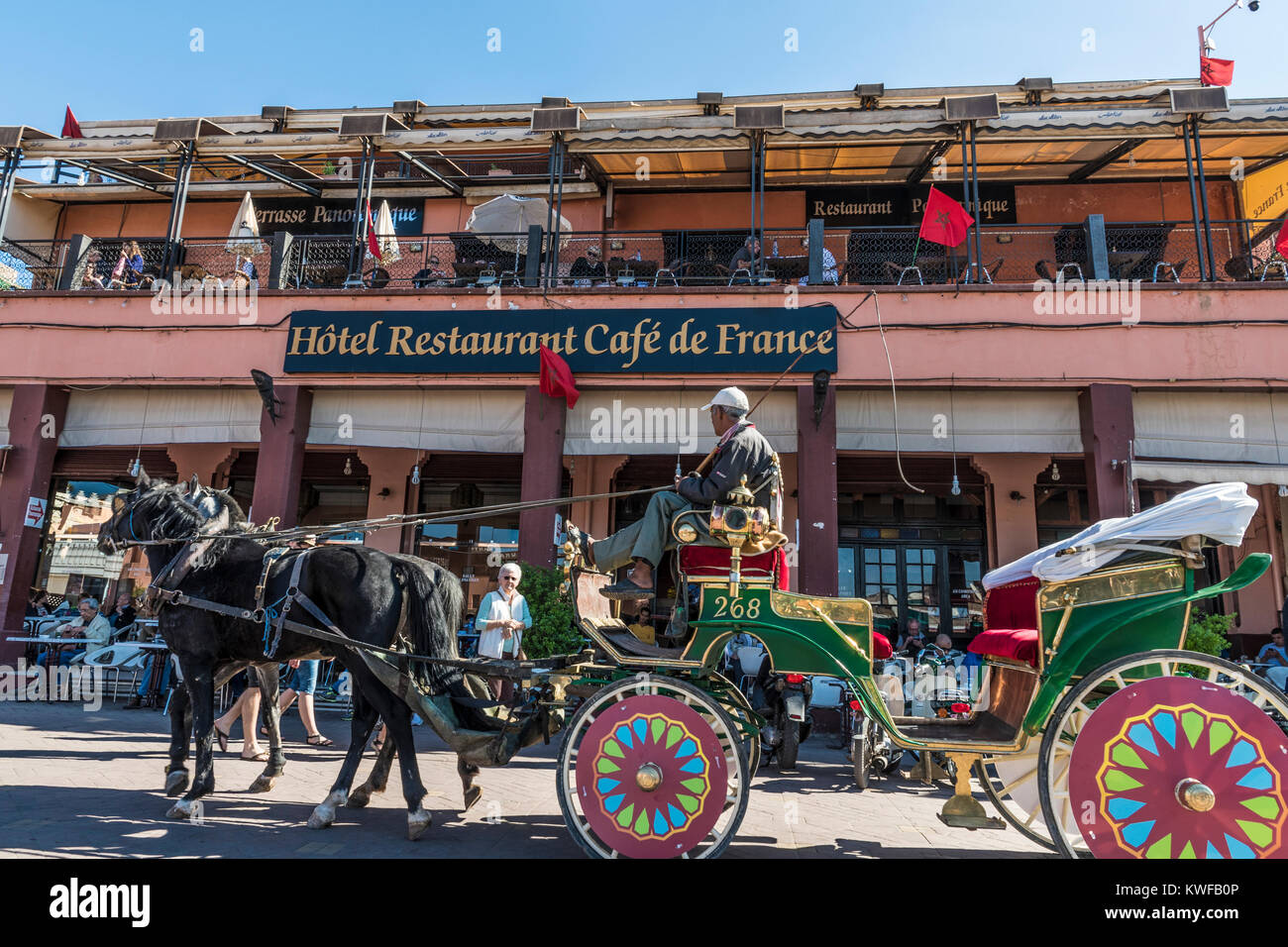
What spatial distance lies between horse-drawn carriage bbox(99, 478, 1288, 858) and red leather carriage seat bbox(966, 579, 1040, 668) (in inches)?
0.8

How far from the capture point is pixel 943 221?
33.3ft

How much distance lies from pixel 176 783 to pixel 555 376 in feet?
21.4

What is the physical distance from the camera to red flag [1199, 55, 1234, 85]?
1263cm

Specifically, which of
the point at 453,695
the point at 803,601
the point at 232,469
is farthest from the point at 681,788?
the point at 232,469

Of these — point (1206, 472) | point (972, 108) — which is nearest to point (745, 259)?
point (972, 108)

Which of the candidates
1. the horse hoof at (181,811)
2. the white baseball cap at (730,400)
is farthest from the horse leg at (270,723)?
the white baseball cap at (730,400)

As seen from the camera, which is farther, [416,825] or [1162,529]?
[416,825]

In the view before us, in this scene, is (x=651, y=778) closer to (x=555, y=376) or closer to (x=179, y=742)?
(x=179, y=742)

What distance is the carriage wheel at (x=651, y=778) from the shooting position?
3498 millimetres

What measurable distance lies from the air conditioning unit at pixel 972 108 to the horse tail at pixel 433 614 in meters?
9.45

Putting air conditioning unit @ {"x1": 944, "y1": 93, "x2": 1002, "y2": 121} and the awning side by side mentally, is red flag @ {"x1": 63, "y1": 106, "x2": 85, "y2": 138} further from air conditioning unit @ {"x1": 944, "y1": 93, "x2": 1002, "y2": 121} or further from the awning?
the awning

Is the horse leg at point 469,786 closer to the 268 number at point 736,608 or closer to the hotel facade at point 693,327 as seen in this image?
the 268 number at point 736,608

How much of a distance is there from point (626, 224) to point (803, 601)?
11062 mm
